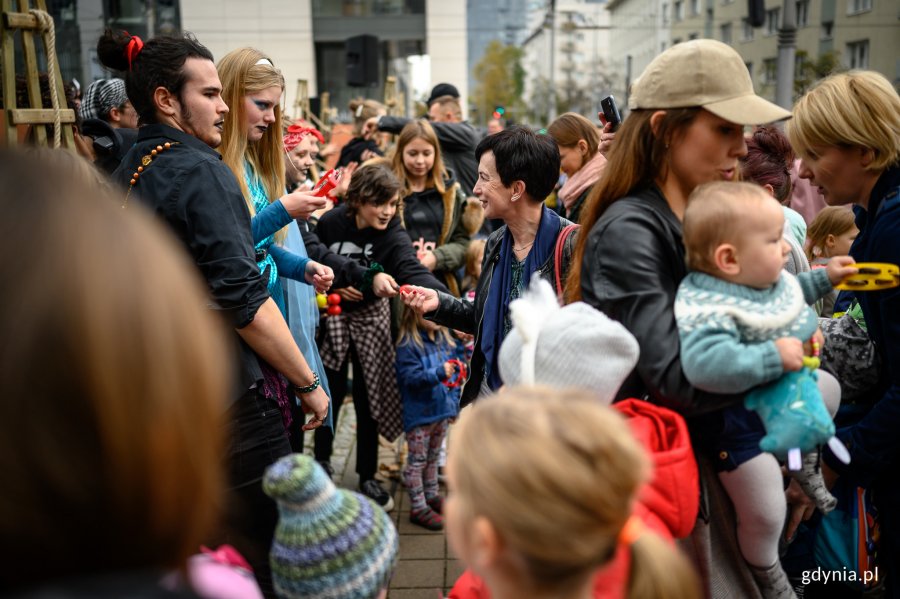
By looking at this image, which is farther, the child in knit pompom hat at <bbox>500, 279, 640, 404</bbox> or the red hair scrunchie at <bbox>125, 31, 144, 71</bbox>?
the red hair scrunchie at <bbox>125, 31, 144, 71</bbox>

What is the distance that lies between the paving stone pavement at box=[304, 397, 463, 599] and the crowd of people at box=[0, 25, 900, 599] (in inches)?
52.8

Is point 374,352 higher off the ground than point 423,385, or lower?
higher

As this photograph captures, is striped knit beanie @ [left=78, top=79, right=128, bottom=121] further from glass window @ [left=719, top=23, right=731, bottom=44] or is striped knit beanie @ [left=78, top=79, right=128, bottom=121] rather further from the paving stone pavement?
glass window @ [left=719, top=23, right=731, bottom=44]

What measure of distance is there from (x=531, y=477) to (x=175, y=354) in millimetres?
538

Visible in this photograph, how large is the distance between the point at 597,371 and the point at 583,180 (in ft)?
9.03

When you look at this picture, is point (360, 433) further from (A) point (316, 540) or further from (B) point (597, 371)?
(A) point (316, 540)

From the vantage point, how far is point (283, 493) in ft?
4.33

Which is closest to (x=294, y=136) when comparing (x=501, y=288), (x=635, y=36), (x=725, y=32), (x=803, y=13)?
(x=501, y=288)

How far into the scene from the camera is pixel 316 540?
4.37 ft

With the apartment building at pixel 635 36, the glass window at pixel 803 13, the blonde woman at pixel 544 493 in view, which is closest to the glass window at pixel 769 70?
the glass window at pixel 803 13

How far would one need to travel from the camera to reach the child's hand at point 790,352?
1.70 meters

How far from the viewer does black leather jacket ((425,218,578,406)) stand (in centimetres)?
281

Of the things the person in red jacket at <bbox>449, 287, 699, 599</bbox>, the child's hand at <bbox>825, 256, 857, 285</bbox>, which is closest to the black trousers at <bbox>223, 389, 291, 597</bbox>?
the person in red jacket at <bbox>449, 287, 699, 599</bbox>

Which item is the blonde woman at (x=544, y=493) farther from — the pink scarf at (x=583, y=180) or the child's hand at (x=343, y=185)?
the pink scarf at (x=583, y=180)
